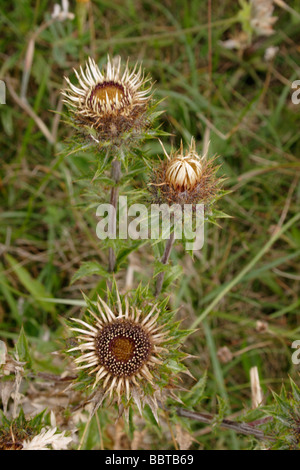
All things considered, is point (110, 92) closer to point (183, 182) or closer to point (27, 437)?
point (183, 182)

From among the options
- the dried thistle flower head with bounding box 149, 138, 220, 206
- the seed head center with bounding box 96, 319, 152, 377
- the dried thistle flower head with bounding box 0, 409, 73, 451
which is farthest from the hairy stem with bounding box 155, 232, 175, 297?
the dried thistle flower head with bounding box 0, 409, 73, 451

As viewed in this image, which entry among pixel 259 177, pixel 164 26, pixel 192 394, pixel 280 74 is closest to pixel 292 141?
pixel 259 177

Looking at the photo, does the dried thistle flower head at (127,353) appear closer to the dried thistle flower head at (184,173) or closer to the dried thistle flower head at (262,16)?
the dried thistle flower head at (184,173)

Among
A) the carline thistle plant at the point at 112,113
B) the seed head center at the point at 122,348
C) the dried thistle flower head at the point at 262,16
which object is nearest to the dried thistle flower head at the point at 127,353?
the seed head center at the point at 122,348

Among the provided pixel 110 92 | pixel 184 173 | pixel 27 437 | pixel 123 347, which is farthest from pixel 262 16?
pixel 27 437

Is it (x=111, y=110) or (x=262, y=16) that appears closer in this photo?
(x=111, y=110)

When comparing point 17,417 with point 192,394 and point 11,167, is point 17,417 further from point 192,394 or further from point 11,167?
point 11,167
